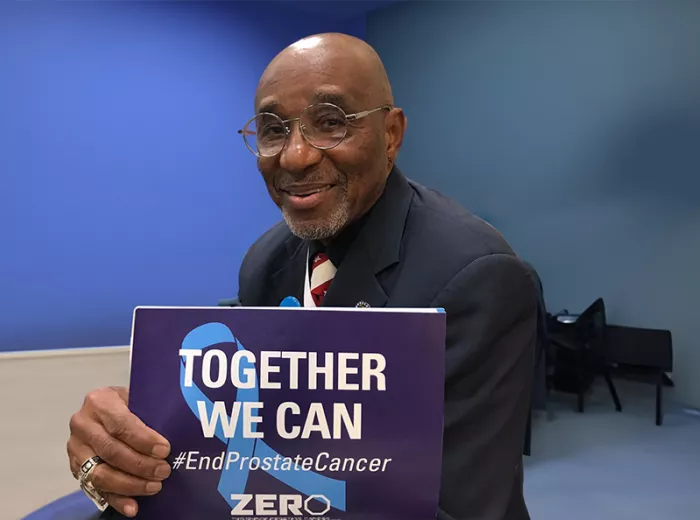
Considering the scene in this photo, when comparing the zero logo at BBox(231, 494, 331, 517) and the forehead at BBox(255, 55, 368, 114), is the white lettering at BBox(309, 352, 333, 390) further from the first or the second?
the forehead at BBox(255, 55, 368, 114)

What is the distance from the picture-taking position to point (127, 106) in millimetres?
4457

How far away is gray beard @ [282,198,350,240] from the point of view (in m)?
1.02

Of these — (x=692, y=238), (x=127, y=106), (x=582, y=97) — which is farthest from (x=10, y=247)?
(x=692, y=238)

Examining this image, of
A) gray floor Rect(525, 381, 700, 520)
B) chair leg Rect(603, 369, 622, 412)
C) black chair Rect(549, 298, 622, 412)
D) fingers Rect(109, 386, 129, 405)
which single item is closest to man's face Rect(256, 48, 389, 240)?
fingers Rect(109, 386, 129, 405)

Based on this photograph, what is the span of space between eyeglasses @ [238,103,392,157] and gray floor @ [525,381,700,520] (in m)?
2.10

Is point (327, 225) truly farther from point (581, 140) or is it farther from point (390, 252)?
point (581, 140)

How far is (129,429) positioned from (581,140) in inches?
162

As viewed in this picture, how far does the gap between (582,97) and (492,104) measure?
0.73m

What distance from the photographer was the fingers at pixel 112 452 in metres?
0.68

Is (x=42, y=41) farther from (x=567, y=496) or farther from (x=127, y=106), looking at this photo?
(x=567, y=496)

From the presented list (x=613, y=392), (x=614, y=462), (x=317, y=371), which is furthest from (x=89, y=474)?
(x=613, y=392)

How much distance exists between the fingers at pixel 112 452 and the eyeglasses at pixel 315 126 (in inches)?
19.5

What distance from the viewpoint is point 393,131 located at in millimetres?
1095

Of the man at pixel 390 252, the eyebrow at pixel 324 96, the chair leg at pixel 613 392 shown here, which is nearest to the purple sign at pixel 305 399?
the man at pixel 390 252
